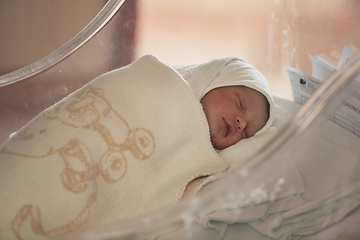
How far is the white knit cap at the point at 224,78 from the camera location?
0.87m

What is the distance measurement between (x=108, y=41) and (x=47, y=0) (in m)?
0.34

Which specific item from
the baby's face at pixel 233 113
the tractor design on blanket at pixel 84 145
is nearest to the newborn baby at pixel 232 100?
→ the baby's face at pixel 233 113

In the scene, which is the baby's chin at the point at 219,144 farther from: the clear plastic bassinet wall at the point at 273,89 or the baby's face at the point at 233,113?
the clear plastic bassinet wall at the point at 273,89

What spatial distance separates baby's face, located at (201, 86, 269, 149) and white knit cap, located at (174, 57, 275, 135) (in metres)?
0.02

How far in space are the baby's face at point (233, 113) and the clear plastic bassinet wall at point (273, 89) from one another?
0.21 ft

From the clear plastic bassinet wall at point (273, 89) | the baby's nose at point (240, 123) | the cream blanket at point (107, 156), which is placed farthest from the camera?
the baby's nose at point (240, 123)

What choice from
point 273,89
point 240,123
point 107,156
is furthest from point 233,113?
point 107,156

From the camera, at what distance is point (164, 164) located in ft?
2.44

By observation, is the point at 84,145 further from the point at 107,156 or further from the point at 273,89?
the point at 273,89

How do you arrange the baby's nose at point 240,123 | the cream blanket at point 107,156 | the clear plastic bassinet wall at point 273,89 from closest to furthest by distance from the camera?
1. the clear plastic bassinet wall at point 273,89
2. the cream blanket at point 107,156
3. the baby's nose at point 240,123

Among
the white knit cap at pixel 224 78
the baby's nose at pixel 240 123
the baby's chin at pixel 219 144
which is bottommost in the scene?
the baby's chin at pixel 219 144

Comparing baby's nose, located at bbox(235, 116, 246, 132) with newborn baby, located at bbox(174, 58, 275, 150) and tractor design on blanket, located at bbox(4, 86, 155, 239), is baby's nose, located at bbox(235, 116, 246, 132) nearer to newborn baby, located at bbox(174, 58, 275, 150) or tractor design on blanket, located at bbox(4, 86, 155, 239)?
newborn baby, located at bbox(174, 58, 275, 150)

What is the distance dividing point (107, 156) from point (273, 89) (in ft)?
1.94

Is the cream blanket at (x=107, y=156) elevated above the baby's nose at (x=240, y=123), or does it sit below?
above
